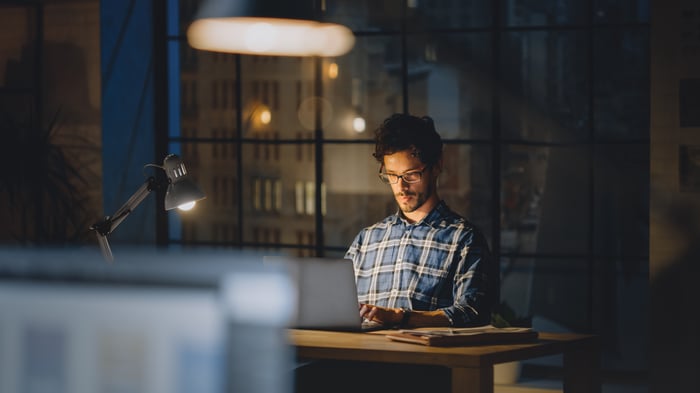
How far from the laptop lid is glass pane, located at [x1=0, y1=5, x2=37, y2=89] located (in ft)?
12.6

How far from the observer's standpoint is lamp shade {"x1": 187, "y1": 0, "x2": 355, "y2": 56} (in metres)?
3.12

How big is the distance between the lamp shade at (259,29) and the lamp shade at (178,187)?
445mm

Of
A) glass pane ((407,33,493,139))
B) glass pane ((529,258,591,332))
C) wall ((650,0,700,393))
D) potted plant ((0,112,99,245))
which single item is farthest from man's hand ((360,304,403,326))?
glass pane ((407,33,493,139))

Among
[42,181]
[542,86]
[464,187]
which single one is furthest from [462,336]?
[542,86]

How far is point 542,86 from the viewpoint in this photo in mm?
10875

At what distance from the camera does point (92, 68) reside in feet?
20.6

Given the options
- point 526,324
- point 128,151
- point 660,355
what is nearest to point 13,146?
point 128,151

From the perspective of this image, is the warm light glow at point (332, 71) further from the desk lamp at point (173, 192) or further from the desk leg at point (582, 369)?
the desk leg at point (582, 369)

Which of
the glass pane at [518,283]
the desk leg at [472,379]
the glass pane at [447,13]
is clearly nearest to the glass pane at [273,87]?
the glass pane at [447,13]

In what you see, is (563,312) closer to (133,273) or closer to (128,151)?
(128,151)

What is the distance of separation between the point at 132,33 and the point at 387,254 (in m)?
2.91

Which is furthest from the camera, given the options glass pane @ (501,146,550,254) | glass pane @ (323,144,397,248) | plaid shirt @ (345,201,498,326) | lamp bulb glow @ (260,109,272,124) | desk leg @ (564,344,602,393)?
glass pane @ (323,144,397,248)

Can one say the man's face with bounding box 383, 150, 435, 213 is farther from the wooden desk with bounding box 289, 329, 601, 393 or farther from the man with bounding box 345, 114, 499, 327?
the wooden desk with bounding box 289, 329, 601, 393

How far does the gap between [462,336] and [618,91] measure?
25.5 feet
